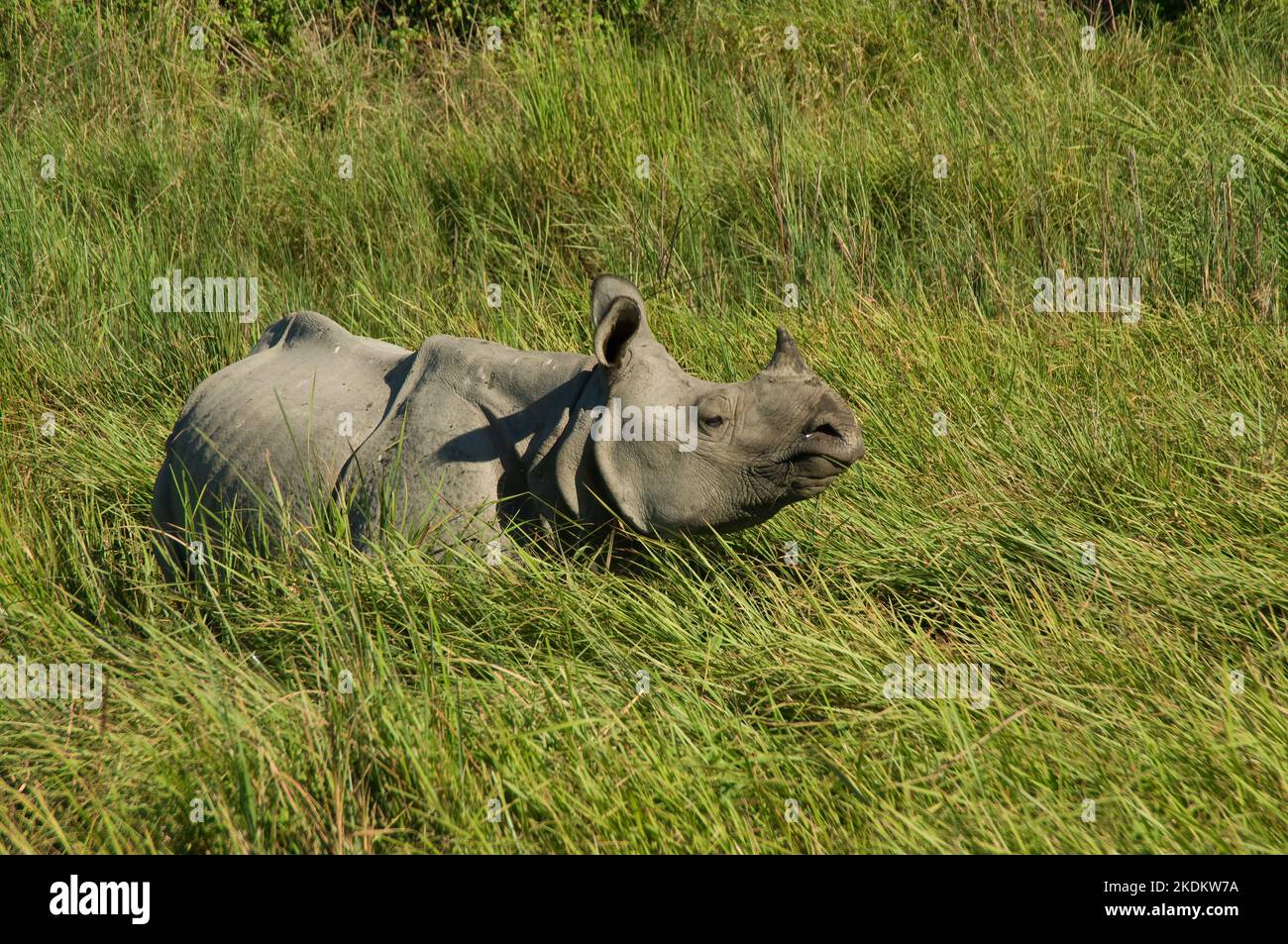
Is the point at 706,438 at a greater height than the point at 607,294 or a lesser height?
lesser

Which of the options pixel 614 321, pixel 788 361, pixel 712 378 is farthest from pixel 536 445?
pixel 712 378

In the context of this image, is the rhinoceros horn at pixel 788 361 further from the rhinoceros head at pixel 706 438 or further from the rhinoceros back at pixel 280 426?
the rhinoceros back at pixel 280 426

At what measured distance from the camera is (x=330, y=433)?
3.95 metres

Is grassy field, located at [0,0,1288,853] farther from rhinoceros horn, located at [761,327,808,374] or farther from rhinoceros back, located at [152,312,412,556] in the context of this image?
rhinoceros horn, located at [761,327,808,374]

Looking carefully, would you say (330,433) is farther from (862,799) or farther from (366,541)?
(862,799)

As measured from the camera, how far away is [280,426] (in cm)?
400

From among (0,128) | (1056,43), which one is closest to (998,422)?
(1056,43)

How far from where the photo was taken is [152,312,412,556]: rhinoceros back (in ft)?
12.8

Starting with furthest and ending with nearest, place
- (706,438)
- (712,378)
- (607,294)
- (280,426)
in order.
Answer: (712,378), (280,426), (607,294), (706,438)

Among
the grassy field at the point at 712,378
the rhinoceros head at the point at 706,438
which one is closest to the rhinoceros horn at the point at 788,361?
the rhinoceros head at the point at 706,438

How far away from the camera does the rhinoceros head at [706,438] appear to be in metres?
3.62

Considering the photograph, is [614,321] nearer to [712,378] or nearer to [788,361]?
[788,361]

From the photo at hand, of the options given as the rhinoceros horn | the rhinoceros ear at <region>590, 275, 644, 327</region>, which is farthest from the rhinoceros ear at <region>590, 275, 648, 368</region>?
the rhinoceros horn

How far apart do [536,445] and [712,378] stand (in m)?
1.88
